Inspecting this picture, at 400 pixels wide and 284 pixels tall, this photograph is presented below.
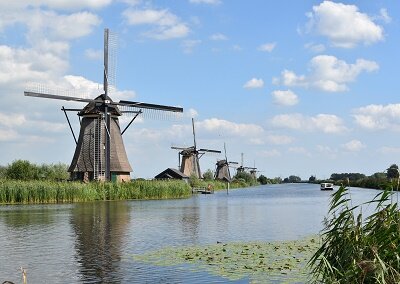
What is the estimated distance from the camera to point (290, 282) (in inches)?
393

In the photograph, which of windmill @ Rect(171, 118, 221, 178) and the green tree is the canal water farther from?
windmill @ Rect(171, 118, 221, 178)

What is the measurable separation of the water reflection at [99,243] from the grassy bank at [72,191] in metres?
8.85

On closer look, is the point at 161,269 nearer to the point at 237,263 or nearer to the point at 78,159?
the point at 237,263

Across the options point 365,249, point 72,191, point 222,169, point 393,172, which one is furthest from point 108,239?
point 222,169

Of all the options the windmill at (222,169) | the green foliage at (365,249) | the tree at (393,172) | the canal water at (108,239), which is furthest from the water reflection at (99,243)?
the windmill at (222,169)

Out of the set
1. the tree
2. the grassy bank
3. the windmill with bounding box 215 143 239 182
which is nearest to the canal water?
the tree

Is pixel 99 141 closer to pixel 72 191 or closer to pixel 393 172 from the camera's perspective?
pixel 72 191

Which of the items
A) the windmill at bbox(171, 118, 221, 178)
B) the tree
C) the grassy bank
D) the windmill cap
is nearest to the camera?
the tree

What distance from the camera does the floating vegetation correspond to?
35.6 ft

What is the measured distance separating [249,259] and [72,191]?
26300mm

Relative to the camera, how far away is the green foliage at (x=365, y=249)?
614 cm

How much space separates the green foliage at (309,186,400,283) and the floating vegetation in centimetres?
284

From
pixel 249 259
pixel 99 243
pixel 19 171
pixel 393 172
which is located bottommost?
pixel 249 259

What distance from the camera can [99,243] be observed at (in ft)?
53.8
